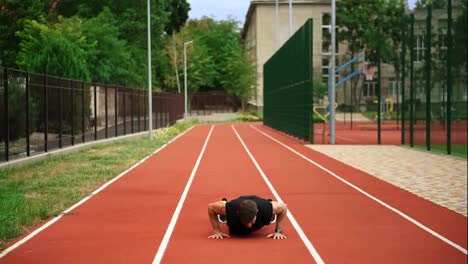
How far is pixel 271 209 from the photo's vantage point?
8.40 metres

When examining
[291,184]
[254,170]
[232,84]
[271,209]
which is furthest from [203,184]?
[232,84]

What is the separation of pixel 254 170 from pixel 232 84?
213 ft

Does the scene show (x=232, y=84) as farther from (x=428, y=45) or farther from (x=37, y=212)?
(x=37, y=212)

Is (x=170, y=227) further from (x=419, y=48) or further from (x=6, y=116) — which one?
(x=419, y=48)

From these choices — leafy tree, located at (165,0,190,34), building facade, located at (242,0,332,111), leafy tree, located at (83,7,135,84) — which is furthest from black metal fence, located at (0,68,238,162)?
leafy tree, located at (165,0,190,34)

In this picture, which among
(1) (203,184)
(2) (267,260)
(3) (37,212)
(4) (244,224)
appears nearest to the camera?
(2) (267,260)

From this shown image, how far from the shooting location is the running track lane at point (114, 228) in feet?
25.2

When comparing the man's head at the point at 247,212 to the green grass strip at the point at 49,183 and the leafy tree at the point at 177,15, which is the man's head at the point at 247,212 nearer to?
the green grass strip at the point at 49,183

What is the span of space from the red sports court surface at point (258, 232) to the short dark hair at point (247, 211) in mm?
343

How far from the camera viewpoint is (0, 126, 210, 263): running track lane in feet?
25.2

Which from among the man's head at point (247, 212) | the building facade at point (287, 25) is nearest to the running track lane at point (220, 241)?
the man's head at point (247, 212)

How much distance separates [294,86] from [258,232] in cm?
2540

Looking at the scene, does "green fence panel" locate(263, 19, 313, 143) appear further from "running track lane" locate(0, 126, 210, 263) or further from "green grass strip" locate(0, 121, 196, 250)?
"running track lane" locate(0, 126, 210, 263)

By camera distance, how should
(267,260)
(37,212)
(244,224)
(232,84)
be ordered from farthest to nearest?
(232,84) → (37,212) → (244,224) → (267,260)
